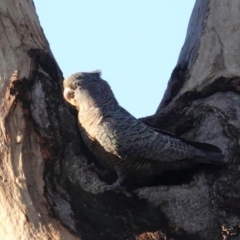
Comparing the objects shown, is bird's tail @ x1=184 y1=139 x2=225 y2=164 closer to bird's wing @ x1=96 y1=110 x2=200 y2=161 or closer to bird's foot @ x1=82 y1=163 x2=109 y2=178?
bird's wing @ x1=96 y1=110 x2=200 y2=161

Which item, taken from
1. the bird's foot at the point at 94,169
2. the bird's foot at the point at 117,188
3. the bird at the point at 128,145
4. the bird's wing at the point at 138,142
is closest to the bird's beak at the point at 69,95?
the bird at the point at 128,145

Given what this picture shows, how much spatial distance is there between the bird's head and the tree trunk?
64 mm

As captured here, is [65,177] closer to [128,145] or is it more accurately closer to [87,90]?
[128,145]

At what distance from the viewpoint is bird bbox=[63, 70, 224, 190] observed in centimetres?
421

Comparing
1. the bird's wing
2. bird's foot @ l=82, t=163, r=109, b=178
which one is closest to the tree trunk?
bird's foot @ l=82, t=163, r=109, b=178

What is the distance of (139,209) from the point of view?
396 cm

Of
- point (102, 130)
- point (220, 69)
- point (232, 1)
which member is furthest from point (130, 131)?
point (232, 1)

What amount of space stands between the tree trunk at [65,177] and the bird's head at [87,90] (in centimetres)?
6

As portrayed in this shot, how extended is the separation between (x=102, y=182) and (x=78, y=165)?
0.52ft

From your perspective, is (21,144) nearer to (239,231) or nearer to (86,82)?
(86,82)

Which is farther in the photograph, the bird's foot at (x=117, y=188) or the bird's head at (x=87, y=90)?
the bird's head at (x=87, y=90)

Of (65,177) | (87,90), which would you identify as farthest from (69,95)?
(65,177)

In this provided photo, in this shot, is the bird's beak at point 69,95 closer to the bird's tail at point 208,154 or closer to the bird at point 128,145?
the bird at point 128,145

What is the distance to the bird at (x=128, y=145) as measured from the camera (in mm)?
4207
